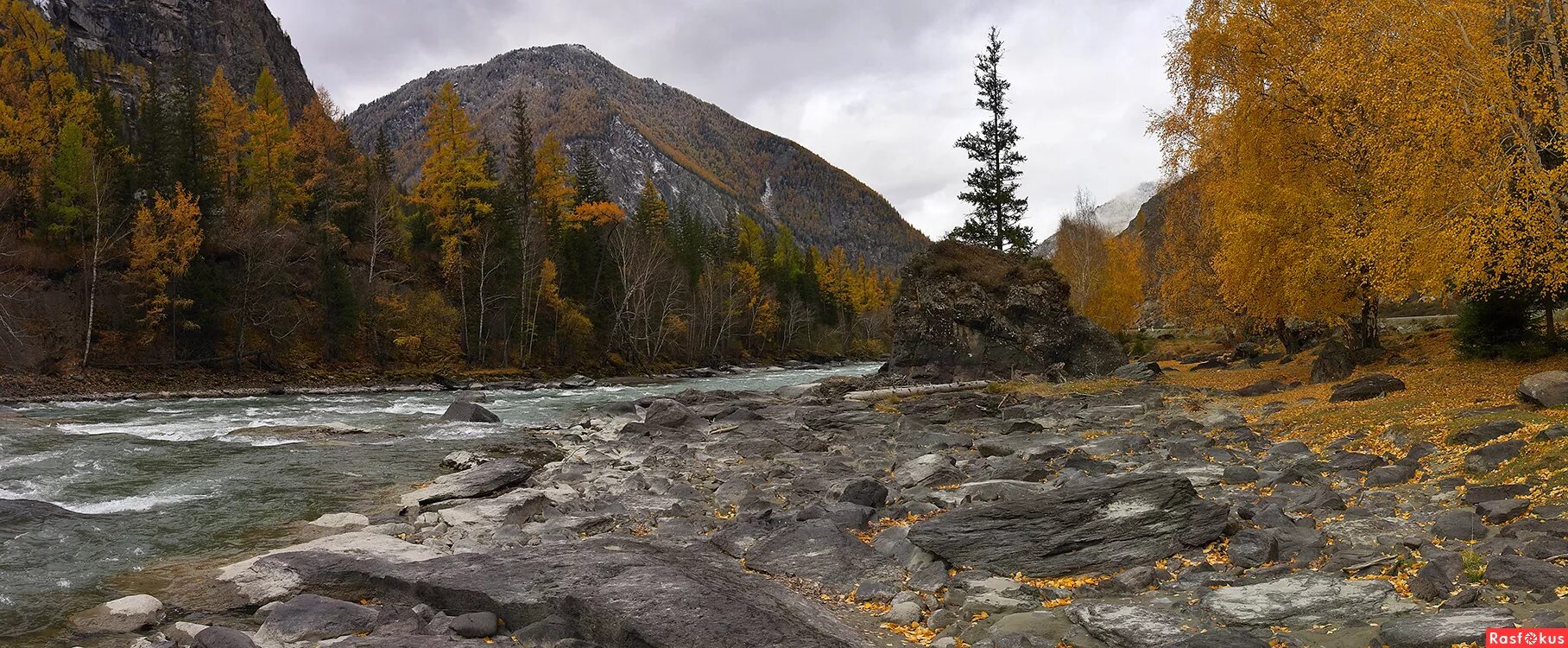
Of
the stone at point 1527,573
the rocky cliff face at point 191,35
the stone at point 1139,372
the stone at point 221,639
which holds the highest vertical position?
the rocky cliff face at point 191,35

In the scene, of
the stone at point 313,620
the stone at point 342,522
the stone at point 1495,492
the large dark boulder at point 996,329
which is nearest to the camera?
the stone at point 313,620

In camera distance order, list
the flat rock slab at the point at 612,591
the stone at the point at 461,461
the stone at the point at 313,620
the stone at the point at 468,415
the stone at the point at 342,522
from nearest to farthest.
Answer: the flat rock slab at the point at 612,591 < the stone at the point at 313,620 < the stone at the point at 342,522 < the stone at the point at 461,461 < the stone at the point at 468,415

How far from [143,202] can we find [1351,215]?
4873 cm

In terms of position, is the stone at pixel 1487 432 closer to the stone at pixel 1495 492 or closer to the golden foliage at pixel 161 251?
the stone at pixel 1495 492

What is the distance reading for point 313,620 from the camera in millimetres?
5973

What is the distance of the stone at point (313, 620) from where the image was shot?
5.81m

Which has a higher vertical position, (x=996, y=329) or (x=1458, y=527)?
(x=996, y=329)

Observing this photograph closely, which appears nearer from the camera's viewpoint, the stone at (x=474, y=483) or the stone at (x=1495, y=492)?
the stone at (x=1495, y=492)

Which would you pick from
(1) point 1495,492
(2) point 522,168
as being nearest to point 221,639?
(1) point 1495,492

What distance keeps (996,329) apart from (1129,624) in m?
26.1

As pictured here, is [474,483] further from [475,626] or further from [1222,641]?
[1222,641]

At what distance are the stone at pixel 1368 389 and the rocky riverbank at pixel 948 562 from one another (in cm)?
358

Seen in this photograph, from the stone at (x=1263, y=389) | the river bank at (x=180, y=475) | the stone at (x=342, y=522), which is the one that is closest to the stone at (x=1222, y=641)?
the river bank at (x=180, y=475)

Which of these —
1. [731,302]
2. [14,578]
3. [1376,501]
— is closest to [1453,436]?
[1376,501]
